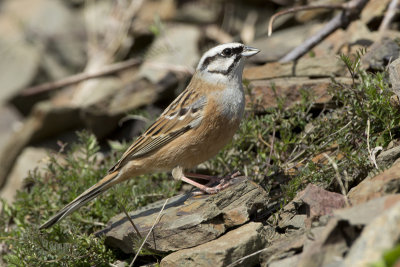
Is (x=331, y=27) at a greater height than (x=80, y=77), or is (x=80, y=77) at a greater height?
(x=331, y=27)

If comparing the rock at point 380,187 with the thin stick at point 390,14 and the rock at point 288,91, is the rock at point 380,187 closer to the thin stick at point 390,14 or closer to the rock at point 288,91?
the rock at point 288,91

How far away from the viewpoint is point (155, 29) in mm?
8211

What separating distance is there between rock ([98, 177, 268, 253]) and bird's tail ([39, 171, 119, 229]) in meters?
0.44

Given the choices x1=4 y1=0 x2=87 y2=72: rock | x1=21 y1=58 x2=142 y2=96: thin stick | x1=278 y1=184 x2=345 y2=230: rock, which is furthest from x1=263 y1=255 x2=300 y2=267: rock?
x1=4 y1=0 x2=87 y2=72: rock

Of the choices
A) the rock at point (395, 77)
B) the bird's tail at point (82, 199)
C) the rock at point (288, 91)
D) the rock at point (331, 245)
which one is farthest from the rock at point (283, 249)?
the rock at point (288, 91)

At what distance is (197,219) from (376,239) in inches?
76.0

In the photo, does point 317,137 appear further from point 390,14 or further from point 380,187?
point 390,14

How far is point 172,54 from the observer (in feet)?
30.7

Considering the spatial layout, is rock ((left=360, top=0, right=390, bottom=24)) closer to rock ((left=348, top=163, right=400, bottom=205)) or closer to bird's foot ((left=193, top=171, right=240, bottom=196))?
bird's foot ((left=193, top=171, right=240, bottom=196))

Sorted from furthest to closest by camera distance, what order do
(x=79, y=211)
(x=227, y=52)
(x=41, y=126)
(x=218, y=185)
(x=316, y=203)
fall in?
(x=41, y=126) → (x=79, y=211) → (x=227, y=52) → (x=218, y=185) → (x=316, y=203)

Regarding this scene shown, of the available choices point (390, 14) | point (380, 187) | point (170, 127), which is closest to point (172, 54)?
point (390, 14)

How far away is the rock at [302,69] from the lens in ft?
20.7

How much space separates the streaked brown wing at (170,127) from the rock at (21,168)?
264cm

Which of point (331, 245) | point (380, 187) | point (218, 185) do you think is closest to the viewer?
point (331, 245)
